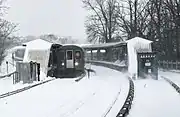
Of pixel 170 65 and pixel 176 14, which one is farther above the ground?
pixel 176 14

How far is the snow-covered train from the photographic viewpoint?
1214 inches

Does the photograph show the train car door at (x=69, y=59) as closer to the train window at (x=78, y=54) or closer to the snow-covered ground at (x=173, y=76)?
the train window at (x=78, y=54)

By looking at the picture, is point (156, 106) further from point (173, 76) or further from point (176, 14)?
Result: point (176, 14)

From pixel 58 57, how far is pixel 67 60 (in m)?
0.87

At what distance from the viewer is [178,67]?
38875mm

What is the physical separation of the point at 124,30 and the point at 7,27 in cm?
1987

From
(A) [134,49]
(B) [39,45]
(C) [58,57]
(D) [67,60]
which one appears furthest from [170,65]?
(B) [39,45]

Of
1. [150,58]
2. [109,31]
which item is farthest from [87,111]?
[109,31]

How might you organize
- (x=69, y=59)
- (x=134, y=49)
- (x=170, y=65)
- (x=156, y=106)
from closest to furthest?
(x=156, y=106) < (x=134, y=49) < (x=69, y=59) < (x=170, y=65)

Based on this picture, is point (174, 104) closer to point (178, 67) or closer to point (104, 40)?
point (178, 67)

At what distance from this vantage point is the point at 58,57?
3247 centimetres

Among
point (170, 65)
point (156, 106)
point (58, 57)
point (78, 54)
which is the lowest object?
point (156, 106)

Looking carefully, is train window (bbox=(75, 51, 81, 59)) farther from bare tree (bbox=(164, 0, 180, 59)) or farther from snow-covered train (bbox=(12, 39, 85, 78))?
bare tree (bbox=(164, 0, 180, 59))

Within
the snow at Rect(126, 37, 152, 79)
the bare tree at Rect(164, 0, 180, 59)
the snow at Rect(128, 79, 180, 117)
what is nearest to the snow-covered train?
the snow at Rect(126, 37, 152, 79)
